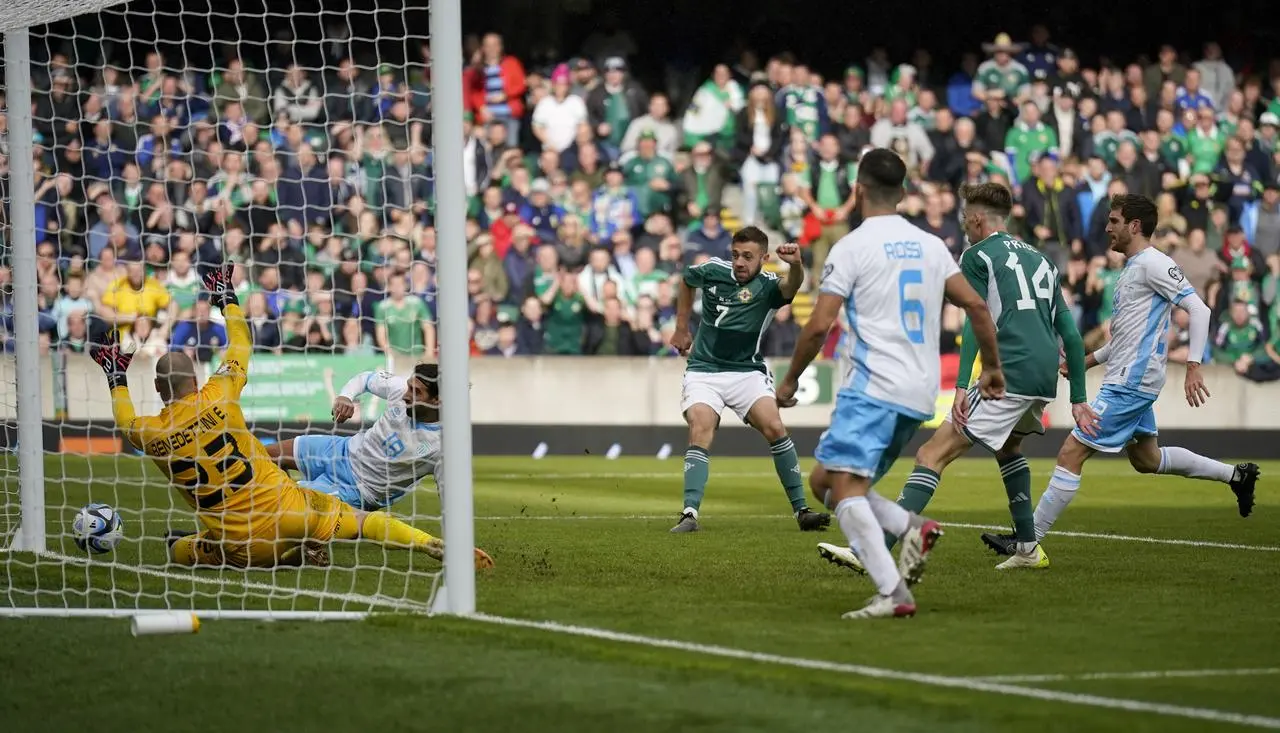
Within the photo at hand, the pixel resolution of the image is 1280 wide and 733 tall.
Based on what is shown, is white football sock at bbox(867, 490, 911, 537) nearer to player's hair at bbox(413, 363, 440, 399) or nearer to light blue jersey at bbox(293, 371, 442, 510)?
player's hair at bbox(413, 363, 440, 399)

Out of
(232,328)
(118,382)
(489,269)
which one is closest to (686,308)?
(232,328)

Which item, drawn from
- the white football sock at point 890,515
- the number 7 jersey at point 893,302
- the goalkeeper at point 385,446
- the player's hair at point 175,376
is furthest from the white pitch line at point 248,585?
the number 7 jersey at point 893,302

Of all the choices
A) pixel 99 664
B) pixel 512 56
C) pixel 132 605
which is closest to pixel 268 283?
pixel 512 56

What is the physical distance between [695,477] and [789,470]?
0.63 metres

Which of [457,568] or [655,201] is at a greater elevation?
[655,201]

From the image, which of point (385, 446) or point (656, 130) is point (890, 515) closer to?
point (385, 446)

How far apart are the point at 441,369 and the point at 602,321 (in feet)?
45.3

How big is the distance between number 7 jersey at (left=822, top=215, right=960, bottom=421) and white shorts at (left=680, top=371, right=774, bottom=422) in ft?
14.9

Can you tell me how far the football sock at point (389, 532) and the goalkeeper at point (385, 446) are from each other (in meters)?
0.55

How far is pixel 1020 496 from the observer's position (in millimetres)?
Result: 9094

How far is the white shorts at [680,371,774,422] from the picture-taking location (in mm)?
11555

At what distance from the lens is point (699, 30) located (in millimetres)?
23688

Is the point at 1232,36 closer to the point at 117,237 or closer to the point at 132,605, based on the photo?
the point at 117,237

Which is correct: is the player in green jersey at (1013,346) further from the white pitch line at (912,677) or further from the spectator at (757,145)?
the spectator at (757,145)
